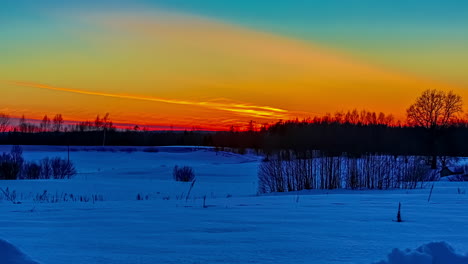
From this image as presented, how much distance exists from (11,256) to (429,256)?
2843 millimetres

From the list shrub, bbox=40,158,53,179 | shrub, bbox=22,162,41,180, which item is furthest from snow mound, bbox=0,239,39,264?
shrub, bbox=40,158,53,179

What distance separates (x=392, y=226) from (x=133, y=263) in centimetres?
306

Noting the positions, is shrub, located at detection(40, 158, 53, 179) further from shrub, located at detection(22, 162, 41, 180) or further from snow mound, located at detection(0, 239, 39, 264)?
snow mound, located at detection(0, 239, 39, 264)

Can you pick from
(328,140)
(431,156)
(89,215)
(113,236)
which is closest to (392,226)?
(113,236)

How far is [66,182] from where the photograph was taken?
23.8 m

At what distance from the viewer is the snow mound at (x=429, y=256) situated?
314 cm

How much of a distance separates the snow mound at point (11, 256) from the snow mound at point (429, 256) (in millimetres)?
2395

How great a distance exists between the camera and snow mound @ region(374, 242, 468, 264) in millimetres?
3139

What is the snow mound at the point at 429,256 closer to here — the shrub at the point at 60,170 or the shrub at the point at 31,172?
the shrub at the point at 31,172

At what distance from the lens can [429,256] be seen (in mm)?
3189

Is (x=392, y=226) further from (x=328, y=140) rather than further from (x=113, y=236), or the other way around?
(x=328, y=140)

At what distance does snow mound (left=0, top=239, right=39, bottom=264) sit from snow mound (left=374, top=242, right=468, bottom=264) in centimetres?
240

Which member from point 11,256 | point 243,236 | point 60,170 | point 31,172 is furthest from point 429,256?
point 60,170

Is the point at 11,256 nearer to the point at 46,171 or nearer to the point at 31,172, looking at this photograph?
the point at 31,172
